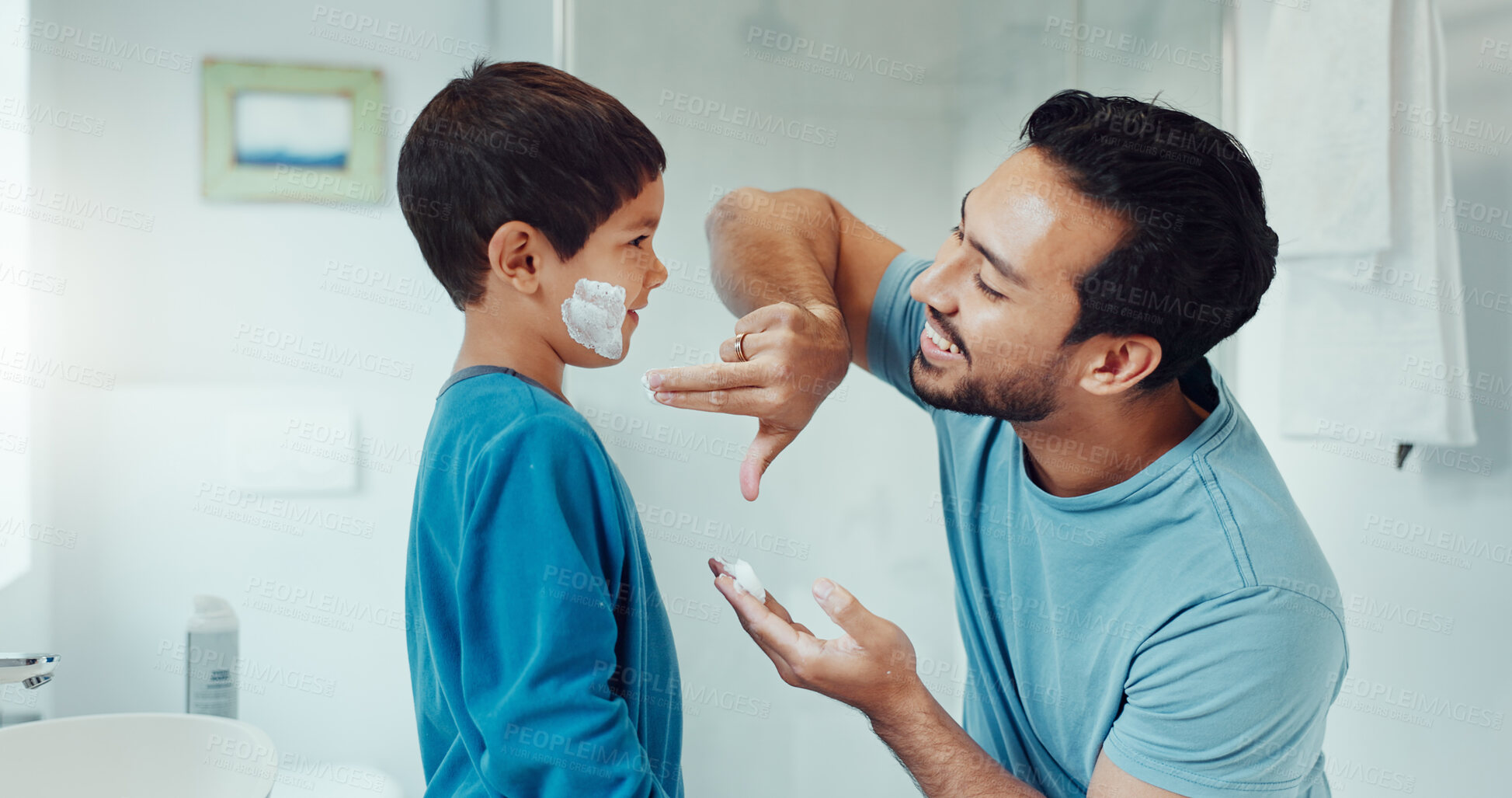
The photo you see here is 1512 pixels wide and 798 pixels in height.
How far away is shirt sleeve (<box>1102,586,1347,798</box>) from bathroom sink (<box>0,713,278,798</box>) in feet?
2.54

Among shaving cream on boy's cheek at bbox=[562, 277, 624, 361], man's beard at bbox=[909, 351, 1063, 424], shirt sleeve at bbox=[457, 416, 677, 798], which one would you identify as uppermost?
shaving cream on boy's cheek at bbox=[562, 277, 624, 361]

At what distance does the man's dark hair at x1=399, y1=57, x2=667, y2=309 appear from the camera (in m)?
0.71

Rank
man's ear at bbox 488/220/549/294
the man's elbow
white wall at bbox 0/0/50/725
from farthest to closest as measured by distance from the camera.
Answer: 1. white wall at bbox 0/0/50/725
2. the man's elbow
3. man's ear at bbox 488/220/549/294

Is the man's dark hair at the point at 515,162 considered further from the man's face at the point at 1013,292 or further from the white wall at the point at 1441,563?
the white wall at the point at 1441,563

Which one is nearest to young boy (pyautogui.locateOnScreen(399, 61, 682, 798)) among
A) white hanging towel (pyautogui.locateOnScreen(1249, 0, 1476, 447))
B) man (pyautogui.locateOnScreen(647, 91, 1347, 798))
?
man (pyautogui.locateOnScreen(647, 91, 1347, 798))

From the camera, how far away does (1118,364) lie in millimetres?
879

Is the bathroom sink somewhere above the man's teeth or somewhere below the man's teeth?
below

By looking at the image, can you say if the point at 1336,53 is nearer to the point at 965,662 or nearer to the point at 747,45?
the point at 747,45

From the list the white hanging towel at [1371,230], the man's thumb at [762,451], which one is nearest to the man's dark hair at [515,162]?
the man's thumb at [762,451]

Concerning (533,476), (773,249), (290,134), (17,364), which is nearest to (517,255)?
(533,476)

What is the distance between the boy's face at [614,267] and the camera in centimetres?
74

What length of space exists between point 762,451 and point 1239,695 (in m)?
0.46

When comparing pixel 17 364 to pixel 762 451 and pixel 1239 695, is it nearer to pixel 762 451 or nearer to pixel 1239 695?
pixel 762 451

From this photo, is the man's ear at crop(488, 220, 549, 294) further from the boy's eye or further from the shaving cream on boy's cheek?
the boy's eye
